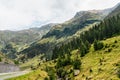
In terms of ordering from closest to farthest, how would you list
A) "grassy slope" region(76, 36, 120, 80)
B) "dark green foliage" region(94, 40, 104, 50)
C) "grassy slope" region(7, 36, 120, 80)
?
"grassy slope" region(7, 36, 120, 80) → "grassy slope" region(76, 36, 120, 80) → "dark green foliage" region(94, 40, 104, 50)


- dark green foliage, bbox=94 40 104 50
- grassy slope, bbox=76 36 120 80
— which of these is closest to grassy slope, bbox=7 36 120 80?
grassy slope, bbox=76 36 120 80

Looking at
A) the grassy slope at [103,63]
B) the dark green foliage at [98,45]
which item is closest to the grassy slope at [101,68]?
the grassy slope at [103,63]

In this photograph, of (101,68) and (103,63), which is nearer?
(101,68)

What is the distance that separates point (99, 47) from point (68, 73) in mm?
40619

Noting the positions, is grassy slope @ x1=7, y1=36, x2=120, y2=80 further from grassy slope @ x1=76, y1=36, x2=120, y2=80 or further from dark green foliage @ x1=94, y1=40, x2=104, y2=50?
dark green foliage @ x1=94, y1=40, x2=104, y2=50

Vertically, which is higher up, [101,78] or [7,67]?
[7,67]

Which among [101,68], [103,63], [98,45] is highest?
[98,45]

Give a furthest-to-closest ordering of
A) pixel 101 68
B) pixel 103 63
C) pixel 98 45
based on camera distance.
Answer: pixel 98 45
pixel 103 63
pixel 101 68

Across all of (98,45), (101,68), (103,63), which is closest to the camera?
(101,68)

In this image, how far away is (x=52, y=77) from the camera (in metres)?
113

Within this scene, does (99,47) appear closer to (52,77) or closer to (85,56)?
(85,56)

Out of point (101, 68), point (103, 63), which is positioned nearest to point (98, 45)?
point (103, 63)

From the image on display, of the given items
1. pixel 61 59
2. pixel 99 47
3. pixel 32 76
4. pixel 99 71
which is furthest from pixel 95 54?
pixel 32 76

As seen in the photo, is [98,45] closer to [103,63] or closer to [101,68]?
[103,63]
